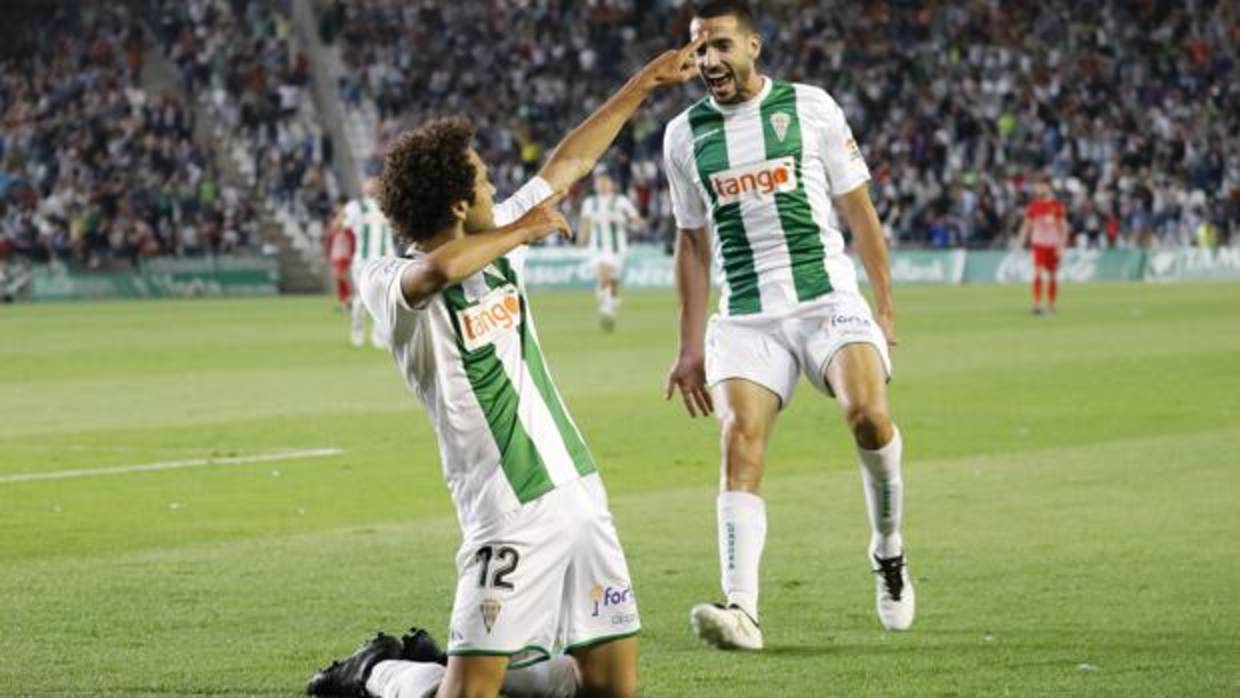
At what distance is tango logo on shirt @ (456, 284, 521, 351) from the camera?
639cm

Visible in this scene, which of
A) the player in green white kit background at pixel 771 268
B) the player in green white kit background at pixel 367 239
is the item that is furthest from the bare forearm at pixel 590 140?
the player in green white kit background at pixel 367 239

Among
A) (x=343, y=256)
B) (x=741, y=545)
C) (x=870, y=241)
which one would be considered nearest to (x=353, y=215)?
(x=343, y=256)

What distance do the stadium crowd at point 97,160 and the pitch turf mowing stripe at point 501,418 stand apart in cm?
4358

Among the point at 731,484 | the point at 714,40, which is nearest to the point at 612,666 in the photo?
the point at 731,484

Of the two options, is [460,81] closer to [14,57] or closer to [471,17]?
[471,17]

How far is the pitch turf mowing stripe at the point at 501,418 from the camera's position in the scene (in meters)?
6.37

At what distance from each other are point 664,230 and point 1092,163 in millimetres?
10440

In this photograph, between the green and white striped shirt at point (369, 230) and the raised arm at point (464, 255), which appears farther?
the green and white striped shirt at point (369, 230)

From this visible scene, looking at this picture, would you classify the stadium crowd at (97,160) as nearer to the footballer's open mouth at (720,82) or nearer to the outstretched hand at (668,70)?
the footballer's open mouth at (720,82)

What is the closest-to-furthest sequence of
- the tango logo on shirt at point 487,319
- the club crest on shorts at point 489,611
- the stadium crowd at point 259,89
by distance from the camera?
the club crest on shorts at point 489,611 < the tango logo on shirt at point 487,319 < the stadium crowd at point 259,89

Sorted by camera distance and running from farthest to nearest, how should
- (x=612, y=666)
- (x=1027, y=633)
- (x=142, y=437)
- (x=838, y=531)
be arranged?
(x=142, y=437)
(x=838, y=531)
(x=1027, y=633)
(x=612, y=666)

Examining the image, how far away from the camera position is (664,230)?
2124 inches

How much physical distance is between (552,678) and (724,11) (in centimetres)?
340

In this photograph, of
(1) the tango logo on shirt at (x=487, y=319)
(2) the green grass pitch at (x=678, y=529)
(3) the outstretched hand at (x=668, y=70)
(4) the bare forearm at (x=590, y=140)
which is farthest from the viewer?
Answer: (2) the green grass pitch at (x=678, y=529)
